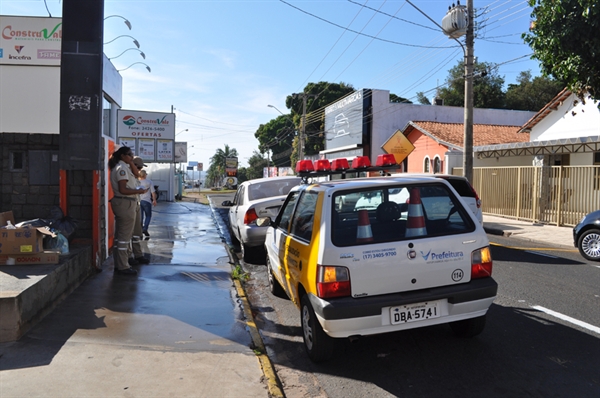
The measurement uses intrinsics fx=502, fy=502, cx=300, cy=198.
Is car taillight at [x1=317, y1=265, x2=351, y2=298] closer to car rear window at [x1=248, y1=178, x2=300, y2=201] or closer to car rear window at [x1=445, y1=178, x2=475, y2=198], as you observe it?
car rear window at [x1=445, y1=178, x2=475, y2=198]

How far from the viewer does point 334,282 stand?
411 cm

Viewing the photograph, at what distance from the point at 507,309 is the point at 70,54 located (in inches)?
266

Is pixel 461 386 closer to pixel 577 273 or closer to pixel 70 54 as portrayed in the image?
pixel 577 273

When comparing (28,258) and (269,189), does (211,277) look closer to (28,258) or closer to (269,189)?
(28,258)

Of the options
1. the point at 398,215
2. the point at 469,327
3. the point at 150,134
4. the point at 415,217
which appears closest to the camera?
the point at 415,217

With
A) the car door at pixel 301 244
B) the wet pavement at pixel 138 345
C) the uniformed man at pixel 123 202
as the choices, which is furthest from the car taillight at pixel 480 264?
the uniformed man at pixel 123 202

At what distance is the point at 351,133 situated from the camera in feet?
134

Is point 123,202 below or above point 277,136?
below

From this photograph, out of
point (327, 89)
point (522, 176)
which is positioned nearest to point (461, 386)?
point (522, 176)

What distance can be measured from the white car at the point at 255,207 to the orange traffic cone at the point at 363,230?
5.11 meters

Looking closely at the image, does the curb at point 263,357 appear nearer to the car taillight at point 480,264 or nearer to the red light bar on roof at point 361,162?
the car taillight at point 480,264

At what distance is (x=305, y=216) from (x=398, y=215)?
36.7 inches

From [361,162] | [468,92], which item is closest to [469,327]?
Answer: [361,162]

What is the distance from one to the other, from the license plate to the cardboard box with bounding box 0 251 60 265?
155 inches
